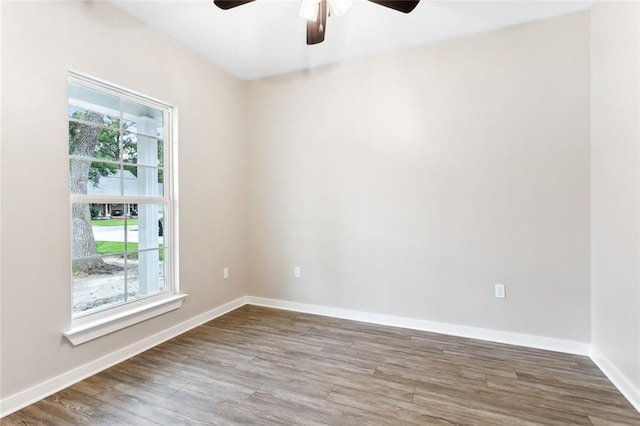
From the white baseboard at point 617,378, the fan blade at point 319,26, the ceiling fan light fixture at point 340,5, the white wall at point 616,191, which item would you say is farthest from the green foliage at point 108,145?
the white baseboard at point 617,378

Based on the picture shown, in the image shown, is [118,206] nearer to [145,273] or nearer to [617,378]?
[145,273]

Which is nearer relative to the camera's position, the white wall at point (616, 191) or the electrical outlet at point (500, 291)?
the white wall at point (616, 191)

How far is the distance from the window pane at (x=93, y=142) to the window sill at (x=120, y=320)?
1187 millimetres

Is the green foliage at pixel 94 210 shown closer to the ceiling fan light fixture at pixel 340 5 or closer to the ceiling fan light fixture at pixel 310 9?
the ceiling fan light fixture at pixel 310 9

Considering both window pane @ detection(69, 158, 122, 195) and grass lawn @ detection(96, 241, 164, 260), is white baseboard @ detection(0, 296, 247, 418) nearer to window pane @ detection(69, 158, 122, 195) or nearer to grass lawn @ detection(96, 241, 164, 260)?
grass lawn @ detection(96, 241, 164, 260)

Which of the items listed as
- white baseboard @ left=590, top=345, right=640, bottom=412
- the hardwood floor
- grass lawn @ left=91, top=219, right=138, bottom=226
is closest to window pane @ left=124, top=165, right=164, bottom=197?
grass lawn @ left=91, top=219, right=138, bottom=226

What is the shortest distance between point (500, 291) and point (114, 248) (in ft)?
10.4

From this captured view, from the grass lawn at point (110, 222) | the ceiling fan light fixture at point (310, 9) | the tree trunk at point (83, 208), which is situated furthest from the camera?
the grass lawn at point (110, 222)

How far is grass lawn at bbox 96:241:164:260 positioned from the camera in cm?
229

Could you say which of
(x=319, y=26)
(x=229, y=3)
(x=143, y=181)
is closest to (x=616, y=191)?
(x=319, y=26)

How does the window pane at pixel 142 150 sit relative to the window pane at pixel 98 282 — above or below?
above

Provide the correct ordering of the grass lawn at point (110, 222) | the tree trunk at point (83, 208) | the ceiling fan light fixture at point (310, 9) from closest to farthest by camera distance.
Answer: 1. the ceiling fan light fixture at point (310, 9)
2. the tree trunk at point (83, 208)
3. the grass lawn at point (110, 222)

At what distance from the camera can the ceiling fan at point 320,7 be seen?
1.84 metres

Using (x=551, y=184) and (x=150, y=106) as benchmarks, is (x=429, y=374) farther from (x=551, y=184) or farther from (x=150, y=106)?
(x=150, y=106)
